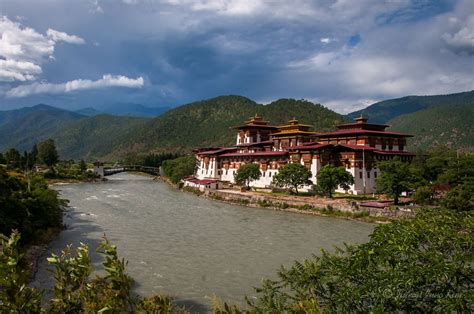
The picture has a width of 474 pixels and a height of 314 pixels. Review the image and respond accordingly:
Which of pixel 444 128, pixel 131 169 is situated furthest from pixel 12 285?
pixel 444 128

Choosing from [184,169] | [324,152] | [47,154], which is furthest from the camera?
[47,154]

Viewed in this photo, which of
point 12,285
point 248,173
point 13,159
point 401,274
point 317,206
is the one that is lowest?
point 317,206

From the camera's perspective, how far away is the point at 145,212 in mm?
44656

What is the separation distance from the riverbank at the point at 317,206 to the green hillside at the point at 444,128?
298 feet

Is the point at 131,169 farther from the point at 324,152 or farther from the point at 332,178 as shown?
the point at 332,178

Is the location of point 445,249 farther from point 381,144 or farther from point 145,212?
point 381,144

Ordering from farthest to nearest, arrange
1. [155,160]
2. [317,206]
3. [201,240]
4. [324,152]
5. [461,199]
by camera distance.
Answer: [155,160]
[324,152]
[317,206]
[461,199]
[201,240]

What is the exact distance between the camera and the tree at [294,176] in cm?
5397

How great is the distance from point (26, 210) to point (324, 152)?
38.5 m

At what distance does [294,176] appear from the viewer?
54.4 metres

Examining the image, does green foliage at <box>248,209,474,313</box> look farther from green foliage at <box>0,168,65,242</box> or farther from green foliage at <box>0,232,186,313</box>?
green foliage at <box>0,168,65,242</box>

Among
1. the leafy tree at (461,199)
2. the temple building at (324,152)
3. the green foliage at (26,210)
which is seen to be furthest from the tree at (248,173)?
the green foliage at (26,210)

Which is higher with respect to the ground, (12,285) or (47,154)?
(47,154)

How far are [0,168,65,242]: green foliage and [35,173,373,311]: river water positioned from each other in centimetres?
→ 163
